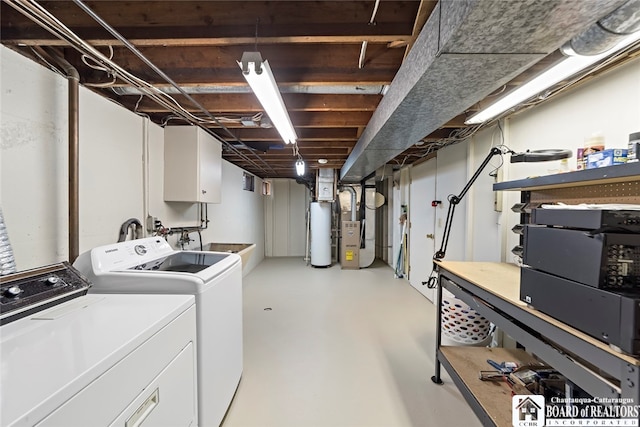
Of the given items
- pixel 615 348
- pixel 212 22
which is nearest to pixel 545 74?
pixel 615 348

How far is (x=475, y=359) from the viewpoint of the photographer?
1885 millimetres

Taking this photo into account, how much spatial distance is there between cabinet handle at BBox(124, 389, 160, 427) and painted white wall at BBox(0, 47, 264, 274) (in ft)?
3.81

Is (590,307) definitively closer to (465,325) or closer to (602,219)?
(602,219)

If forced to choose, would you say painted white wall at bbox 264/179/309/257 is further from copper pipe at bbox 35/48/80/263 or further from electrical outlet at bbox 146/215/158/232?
copper pipe at bbox 35/48/80/263

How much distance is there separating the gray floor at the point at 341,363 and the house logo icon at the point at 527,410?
42cm

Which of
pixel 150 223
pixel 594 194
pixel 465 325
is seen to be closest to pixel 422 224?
pixel 465 325

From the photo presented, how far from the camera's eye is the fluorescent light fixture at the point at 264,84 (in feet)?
4.08

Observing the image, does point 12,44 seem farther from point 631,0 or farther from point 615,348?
point 615,348

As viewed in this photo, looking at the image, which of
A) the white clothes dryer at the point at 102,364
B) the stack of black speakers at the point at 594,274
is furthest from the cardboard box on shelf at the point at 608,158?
the white clothes dryer at the point at 102,364

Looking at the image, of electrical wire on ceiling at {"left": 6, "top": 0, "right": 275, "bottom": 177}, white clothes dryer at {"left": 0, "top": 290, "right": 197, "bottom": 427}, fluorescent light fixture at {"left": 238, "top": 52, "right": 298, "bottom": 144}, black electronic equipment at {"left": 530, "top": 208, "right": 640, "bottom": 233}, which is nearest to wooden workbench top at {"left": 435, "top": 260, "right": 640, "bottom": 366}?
black electronic equipment at {"left": 530, "top": 208, "right": 640, "bottom": 233}

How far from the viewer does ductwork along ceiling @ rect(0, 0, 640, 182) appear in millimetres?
905

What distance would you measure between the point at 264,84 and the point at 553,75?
1549 mm

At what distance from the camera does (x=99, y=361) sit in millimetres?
710

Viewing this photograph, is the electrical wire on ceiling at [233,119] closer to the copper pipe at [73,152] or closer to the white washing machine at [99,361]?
the copper pipe at [73,152]
